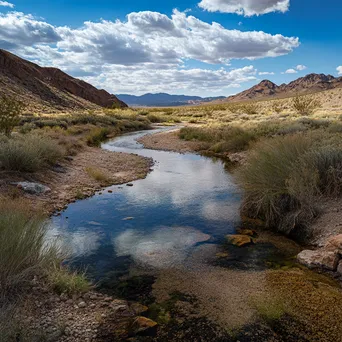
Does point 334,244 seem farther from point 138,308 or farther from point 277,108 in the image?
point 277,108

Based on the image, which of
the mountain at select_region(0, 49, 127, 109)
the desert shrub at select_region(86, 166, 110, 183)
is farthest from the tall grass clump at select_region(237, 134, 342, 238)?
the mountain at select_region(0, 49, 127, 109)

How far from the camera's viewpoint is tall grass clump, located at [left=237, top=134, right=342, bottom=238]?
8305 mm

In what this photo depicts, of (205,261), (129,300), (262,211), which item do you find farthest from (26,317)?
(262,211)

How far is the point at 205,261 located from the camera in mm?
6883

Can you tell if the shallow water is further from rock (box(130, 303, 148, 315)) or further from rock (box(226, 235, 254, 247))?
rock (box(130, 303, 148, 315))

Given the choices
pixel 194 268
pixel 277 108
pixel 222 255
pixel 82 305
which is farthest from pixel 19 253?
pixel 277 108

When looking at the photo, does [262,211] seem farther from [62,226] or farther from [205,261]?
[62,226]

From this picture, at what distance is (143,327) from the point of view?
4.76m

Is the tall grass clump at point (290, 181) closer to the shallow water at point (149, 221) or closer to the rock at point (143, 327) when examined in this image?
the shallow water at point (149, 221)

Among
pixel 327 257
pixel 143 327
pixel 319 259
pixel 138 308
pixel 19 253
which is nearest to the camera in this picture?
pixel 143 327

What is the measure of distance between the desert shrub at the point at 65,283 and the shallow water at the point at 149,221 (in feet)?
2.73

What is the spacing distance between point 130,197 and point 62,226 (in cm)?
319

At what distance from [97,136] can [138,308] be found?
2336 cm

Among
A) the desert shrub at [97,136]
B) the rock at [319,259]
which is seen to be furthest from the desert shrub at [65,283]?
the desert shrub at [97,136]
